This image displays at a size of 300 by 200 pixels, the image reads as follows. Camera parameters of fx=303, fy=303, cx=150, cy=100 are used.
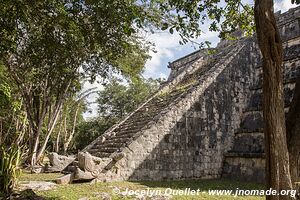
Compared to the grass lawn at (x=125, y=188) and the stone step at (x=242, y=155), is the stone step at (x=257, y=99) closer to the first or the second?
the stone step at (x=242, y=155)

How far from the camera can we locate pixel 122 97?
25.9 meters

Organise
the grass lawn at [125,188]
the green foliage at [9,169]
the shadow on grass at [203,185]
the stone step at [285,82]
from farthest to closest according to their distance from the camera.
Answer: the stone step at [285,82] < the shadow on grass at [203,185] < the grass lawn at [125,188] < the green foliage at [9,169]

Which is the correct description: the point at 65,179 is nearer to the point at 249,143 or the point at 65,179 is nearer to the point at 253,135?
the point at 249,143

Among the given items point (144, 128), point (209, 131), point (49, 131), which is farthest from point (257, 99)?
point (49, 131)

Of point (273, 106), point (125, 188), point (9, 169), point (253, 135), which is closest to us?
point (273, 106)

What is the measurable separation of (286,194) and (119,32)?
392 centimetres

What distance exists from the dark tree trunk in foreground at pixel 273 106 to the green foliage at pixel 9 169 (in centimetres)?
489

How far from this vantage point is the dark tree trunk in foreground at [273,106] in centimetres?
341

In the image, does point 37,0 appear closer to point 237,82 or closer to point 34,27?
point 34,27

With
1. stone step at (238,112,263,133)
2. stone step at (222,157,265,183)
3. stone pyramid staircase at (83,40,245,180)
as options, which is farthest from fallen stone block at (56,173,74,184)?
stone step at (238,112,263,133)

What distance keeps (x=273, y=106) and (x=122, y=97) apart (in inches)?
893

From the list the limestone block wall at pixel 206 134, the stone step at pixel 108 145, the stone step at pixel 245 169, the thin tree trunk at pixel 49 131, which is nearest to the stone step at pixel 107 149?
the stone step at pixel 108 145

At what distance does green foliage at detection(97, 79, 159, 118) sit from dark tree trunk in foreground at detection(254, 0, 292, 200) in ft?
69.7

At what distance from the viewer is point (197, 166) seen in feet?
31.3
